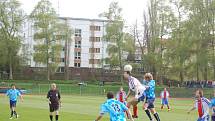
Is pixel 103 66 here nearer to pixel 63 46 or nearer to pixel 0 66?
pixel 63 46

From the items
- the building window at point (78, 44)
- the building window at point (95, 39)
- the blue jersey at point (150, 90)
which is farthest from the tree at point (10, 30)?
the blue jersey at point (150, 90)

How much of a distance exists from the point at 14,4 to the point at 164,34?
1368 inches

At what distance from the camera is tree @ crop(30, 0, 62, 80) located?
96500 millimetres

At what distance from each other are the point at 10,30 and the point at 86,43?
67.8ft

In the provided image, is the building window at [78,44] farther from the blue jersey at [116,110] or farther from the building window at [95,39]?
the blue jersey at [116,110]

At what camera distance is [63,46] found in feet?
345

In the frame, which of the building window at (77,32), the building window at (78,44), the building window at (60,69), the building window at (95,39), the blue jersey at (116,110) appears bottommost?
the building window at (60,69)

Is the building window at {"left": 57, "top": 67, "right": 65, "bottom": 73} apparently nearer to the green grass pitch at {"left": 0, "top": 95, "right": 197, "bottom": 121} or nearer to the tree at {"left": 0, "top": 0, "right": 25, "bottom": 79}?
the tree at {"left": 0, "top": 0, "right": 25, "bottom": 79}

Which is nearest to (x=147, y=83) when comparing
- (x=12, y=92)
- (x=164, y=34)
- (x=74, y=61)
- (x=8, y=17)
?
(x=12, y=92)

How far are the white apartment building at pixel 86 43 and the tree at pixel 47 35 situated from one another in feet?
36.5

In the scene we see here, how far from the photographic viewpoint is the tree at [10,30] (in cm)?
9812

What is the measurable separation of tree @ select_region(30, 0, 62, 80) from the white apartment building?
11.1m

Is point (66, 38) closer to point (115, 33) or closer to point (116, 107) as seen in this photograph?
point (115, 33)

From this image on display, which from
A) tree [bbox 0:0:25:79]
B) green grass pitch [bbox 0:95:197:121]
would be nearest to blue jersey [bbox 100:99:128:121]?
green grass pitch [bbox 0:95:197:121]
